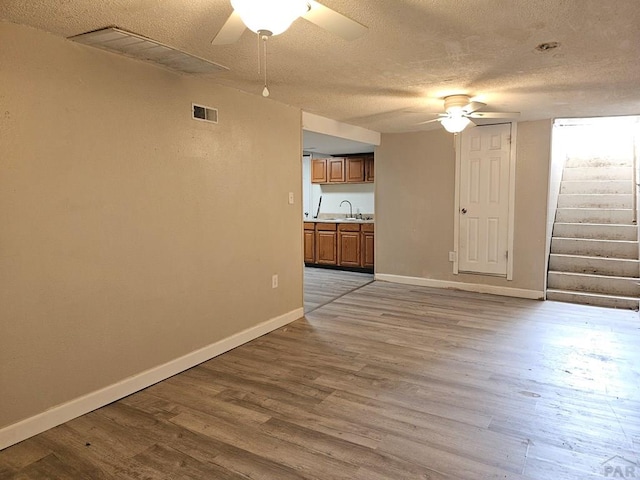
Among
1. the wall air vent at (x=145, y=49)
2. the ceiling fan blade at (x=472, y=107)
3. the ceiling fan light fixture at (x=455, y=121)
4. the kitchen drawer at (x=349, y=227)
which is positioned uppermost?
the wall air vent at (x=145, y=49)

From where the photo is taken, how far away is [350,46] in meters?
2.51

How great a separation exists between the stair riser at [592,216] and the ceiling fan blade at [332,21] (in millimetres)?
5437

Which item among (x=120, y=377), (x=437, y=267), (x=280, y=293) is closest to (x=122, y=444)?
(x=120, y=377)

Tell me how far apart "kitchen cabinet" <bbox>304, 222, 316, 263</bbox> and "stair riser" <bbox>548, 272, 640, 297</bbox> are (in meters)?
3.70

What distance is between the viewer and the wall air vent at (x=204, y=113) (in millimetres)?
3143

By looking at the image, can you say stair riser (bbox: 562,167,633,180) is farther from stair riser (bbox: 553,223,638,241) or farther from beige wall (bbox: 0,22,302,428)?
beige wall (bbox: 0,22,302,428)

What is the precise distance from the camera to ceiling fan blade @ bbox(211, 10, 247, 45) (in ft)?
5.64

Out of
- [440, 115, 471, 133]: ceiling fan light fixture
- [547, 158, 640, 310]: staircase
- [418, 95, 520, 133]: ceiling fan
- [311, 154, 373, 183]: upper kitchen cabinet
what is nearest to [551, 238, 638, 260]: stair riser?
[547, 158, 640, 310]: staircase

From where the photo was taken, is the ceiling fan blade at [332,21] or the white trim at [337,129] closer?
the ceiling fan blade at [332,21]

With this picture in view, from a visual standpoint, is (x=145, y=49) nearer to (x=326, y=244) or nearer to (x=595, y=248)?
(x=326, y=244)

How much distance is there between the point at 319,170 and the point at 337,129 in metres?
2.77

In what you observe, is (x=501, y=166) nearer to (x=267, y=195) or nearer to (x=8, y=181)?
(x=267, y=195)

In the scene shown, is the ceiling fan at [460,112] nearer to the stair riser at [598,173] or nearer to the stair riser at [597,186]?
the stair riser at [597,186]

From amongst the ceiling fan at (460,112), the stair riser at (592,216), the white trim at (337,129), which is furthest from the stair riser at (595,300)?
the white trim at (337,129)
